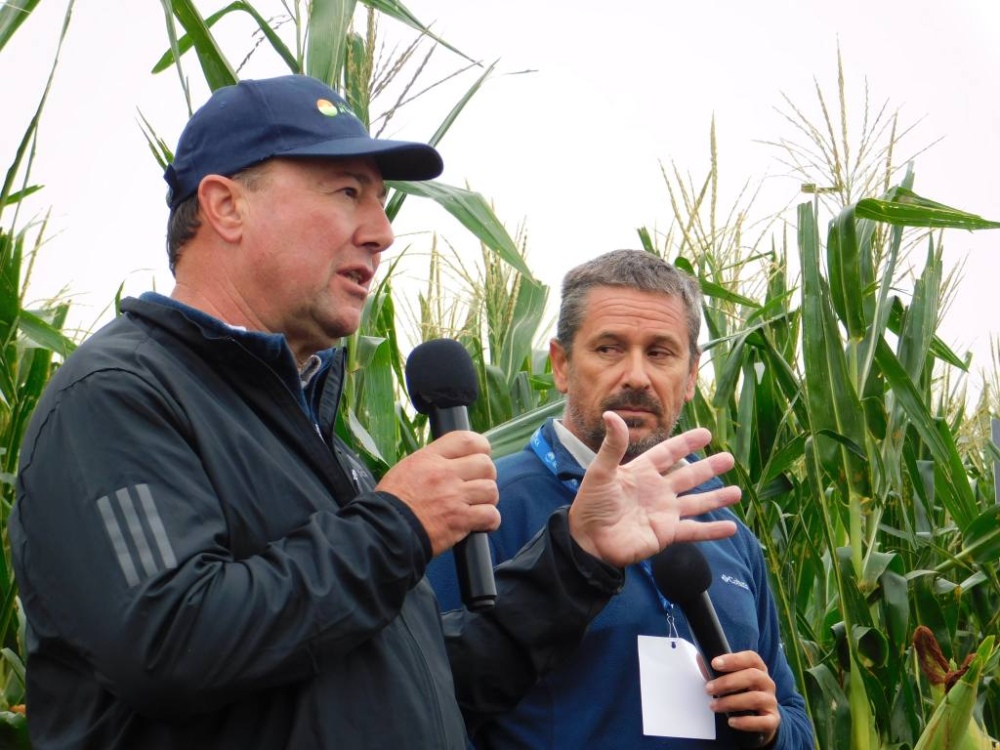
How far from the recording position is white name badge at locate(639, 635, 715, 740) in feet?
8.25

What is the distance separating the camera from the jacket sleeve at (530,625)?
2406 mm

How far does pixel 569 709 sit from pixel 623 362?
31.1 inches

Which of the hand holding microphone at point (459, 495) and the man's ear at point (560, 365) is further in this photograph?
the man's ear at point (560, 365)

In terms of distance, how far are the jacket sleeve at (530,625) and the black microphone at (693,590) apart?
0.31 feet

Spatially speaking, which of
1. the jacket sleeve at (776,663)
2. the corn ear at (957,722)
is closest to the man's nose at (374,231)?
the jacket sleeve at (776,663)

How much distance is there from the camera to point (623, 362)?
2.98 m

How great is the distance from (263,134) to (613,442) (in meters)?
0.75

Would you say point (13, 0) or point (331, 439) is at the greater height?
point (13, 0)

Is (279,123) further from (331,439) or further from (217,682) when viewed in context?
(217,682)

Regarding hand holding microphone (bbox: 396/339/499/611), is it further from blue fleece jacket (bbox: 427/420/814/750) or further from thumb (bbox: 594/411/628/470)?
blue fleece jacket (bbox: 427/420/814/750)

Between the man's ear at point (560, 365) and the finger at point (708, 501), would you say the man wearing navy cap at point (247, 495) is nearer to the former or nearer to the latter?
the finger at point (708, 501)

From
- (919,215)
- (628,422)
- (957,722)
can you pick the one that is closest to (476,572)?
(628,422)

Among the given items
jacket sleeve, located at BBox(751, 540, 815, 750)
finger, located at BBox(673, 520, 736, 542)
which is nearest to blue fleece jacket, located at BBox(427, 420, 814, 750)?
jacket sleeve, located at BBox(751, 540, 815, 750)

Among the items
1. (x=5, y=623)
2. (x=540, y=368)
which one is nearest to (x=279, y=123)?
(x=5, y=623)
